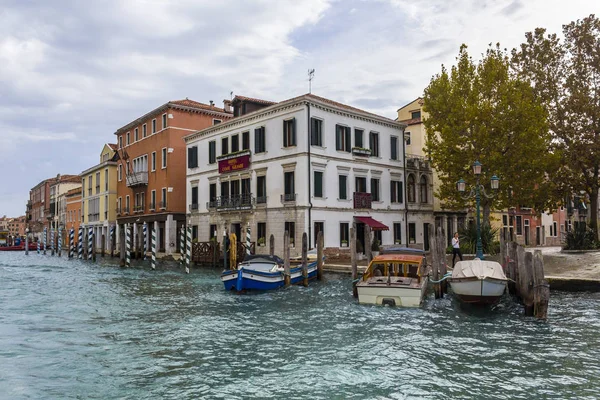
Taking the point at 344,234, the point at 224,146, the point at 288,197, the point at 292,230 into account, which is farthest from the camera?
the point at 224,146

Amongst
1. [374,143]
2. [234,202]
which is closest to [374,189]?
[374,143]

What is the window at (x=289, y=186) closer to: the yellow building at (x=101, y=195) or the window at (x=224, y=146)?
the window at (x=224, y=146)

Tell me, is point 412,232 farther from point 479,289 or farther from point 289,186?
point 479,289

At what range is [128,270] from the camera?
29312 millimetres

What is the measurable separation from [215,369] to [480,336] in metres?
5.92

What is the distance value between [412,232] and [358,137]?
7.84 m

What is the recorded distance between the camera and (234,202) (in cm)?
3094

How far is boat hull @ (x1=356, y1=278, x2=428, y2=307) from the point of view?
46.9 ft

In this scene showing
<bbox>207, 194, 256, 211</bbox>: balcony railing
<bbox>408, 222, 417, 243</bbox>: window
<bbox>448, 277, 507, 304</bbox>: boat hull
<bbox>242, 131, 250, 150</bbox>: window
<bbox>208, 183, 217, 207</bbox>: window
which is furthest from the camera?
<bbox>208, 183, 217, 207</bbox>: window

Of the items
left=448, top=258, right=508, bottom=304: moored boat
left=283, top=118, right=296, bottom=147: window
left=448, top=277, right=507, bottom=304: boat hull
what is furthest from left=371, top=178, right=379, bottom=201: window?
left=448, top=277, right=507, bottom=304: boat hull

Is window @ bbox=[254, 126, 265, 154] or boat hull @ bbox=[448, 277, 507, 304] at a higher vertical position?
window @ bbox=[254, 126, 265, 154]

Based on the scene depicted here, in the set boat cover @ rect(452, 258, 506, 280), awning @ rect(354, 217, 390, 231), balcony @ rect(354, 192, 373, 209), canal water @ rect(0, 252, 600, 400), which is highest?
balcony @ rect(354, 192, 373, 209)

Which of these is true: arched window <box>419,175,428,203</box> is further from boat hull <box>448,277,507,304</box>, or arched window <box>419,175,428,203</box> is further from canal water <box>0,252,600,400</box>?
boat hull <box>448,277,507,304</box>

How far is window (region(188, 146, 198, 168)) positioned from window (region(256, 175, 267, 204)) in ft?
24.4
